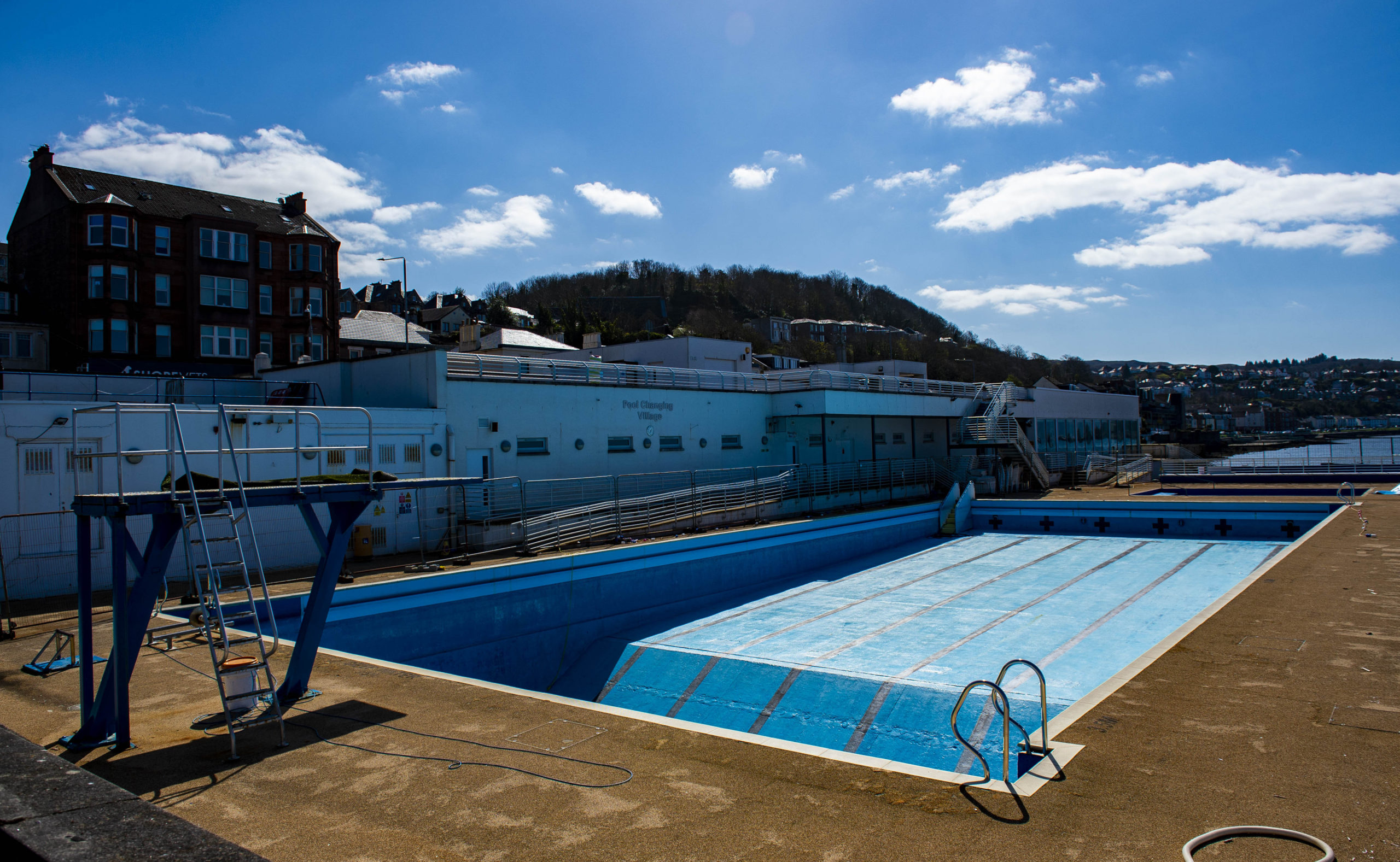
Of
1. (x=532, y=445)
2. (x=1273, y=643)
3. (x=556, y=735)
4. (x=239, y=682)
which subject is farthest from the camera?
(x=532, y=445)

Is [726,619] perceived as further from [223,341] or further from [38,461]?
[223,341]

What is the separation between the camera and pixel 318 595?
24.8 ft

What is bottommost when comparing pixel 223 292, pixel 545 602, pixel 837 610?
pixel 837 610

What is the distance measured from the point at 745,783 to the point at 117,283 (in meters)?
37.8

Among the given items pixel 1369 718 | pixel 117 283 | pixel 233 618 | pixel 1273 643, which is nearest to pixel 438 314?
pixel 117 283

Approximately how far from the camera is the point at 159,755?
604cm

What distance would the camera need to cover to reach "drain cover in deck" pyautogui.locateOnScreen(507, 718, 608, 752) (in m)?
6.18

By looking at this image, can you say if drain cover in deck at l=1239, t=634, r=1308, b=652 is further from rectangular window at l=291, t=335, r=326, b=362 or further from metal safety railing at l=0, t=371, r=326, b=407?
rectangular window at l=291, t=335, r=326, b=362

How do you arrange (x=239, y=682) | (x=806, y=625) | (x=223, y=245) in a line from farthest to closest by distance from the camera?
(x=223, y=245) → (x=806, y=625) → (x=239, y=682)

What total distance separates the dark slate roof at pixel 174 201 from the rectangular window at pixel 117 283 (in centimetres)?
276

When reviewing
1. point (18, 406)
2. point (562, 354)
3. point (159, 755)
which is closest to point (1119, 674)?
point (159, 755)

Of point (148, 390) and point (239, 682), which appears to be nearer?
point (239, 682)

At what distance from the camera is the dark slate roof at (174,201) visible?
1320 inches

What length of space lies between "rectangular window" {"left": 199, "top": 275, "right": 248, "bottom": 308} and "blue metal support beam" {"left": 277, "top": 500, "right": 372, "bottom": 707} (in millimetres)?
34132
